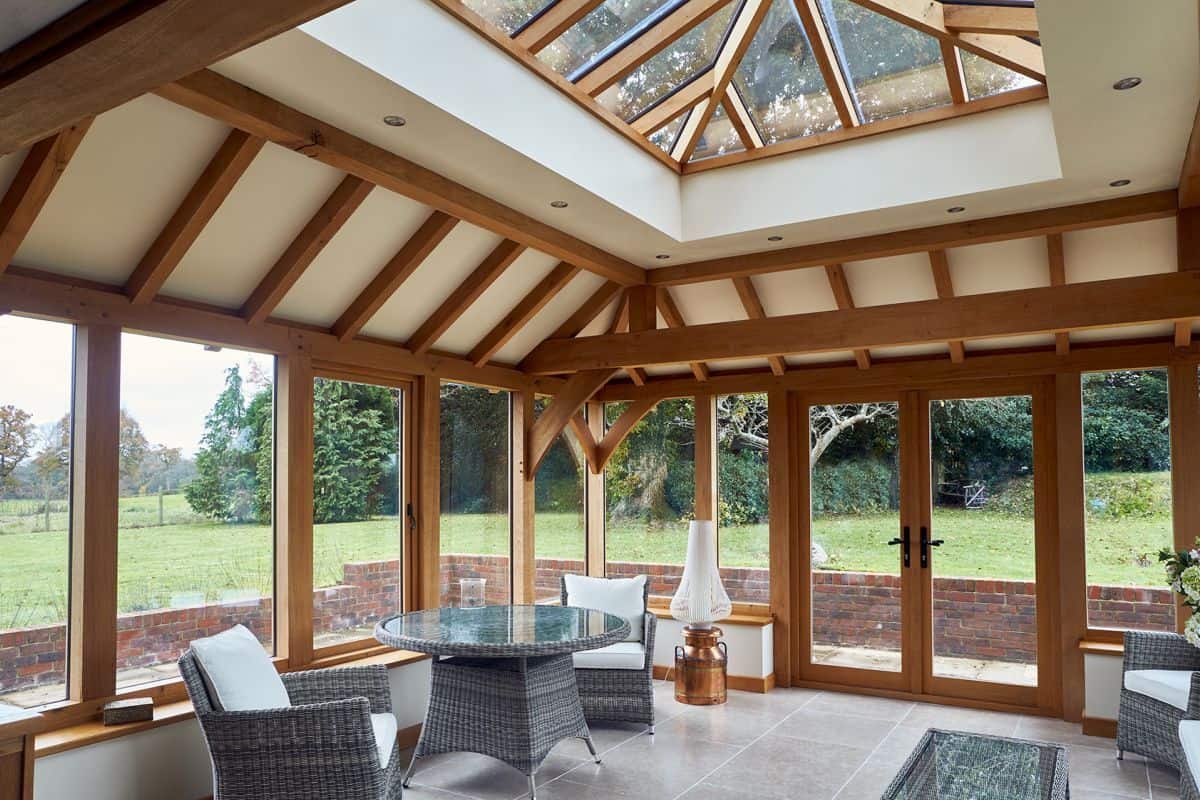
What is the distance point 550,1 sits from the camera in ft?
12.8

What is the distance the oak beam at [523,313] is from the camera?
6148 millimetres

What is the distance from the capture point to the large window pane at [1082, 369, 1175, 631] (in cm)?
586

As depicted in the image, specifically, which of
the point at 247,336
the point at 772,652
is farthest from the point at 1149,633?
the point at 247,336

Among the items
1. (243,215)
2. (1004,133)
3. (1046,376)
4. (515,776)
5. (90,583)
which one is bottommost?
(515,776)

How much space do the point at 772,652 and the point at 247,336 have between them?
4375mm

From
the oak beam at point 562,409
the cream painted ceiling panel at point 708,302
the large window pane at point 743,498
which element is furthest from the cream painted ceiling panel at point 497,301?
the large window pane at point 743,498

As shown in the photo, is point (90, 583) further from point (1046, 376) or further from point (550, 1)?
point (1046, 376)

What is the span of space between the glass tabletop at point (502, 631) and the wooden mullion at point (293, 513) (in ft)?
1.79

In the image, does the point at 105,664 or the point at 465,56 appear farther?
the point at 105,664

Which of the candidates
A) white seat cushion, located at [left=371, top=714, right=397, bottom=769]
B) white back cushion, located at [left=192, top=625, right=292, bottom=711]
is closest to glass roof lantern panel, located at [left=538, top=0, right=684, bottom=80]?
white back cushion, located at [left=192, top=625, right=292, bottom=711]

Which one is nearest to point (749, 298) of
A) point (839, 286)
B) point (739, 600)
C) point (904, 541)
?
point (839, 286)

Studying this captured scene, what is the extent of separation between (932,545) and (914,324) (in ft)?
6.62

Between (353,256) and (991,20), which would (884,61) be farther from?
(353,256)

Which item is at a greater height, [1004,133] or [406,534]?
[1004,133]
